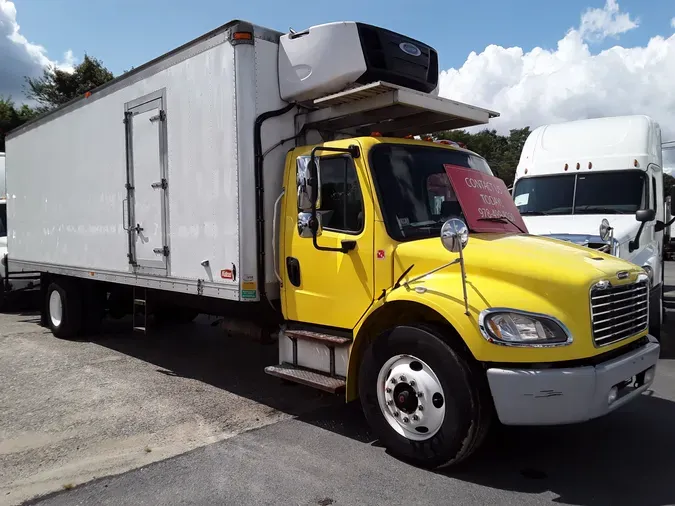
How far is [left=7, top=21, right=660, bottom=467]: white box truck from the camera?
3.74 metres

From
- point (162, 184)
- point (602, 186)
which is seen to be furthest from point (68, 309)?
point (602, 186)

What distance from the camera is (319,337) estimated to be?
488 cm

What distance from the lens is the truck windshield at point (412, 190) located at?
4.54m

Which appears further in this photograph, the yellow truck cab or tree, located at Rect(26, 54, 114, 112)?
tree, located at Rect(26, 54, 114, 112)

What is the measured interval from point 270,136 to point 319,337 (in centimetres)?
191

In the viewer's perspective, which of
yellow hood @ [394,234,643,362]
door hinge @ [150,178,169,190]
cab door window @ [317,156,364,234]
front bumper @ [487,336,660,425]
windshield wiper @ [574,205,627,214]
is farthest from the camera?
windshield wiper @ [574,205,627,214]

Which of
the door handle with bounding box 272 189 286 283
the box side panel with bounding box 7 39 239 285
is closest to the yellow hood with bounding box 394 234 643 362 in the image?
the door handle with bounding box 272 189 286 283

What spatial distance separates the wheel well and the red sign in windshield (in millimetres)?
904

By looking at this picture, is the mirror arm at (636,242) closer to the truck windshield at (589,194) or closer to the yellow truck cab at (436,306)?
the truck windshield at (589,194)

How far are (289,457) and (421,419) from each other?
3.56 feet

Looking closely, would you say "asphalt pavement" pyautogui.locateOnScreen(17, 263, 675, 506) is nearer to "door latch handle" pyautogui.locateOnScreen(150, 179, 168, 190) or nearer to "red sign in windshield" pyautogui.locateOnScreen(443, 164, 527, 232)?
"red sign in windshield" pyautogui.locateOnScreen(443, 164, 527, 232)

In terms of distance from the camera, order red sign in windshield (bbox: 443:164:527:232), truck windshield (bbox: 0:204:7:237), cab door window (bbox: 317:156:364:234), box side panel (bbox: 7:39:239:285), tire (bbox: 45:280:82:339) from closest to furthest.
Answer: cab door window (bbox: 317:156:364:234), red sign in windshield (bbox: 443:164:527:232), box side panel (bbox: 7:39:239:285), tire (bbox: 45:280:82:339), truck windshield (bbox: 0:204:7:237)

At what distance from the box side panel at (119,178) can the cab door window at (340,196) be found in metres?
0.91

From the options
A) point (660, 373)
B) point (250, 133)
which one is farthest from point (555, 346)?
point (660, 373)
